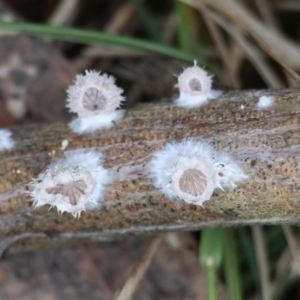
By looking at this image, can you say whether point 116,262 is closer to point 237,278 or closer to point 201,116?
point 237,278

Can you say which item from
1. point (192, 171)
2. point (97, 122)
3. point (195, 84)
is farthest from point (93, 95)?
point (192, 171)

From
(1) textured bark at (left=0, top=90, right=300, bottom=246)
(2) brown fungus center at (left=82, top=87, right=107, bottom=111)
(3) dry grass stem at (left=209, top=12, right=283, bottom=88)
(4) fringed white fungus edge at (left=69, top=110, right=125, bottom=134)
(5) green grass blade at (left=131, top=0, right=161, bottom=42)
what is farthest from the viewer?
(5) green grass blade at (left=131, top=0, right=161, bottom=42)

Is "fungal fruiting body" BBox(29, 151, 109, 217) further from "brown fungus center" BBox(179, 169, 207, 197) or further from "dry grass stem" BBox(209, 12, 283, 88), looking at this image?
"dry grass stem" BBox(209, 12, 283, 88)

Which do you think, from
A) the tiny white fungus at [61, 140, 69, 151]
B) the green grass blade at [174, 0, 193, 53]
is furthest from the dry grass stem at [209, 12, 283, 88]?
the tiny white fungus at [61, 140, 69, 151]

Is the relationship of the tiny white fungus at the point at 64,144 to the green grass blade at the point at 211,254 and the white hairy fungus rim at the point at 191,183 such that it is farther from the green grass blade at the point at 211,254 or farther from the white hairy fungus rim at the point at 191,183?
the green grass blade at the point at 211,254

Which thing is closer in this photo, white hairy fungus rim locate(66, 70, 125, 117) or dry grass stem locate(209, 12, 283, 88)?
white hairy fungus rim locate(66, 70, 125, 117)

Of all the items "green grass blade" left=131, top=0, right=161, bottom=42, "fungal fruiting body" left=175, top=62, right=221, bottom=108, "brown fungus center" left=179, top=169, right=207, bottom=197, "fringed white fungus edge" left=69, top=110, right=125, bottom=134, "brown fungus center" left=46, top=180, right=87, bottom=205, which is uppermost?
"green grass blade" left=131, top=0, right=161, bottom=42

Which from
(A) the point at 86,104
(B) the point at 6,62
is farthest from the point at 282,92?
(B) the point at 6,62
